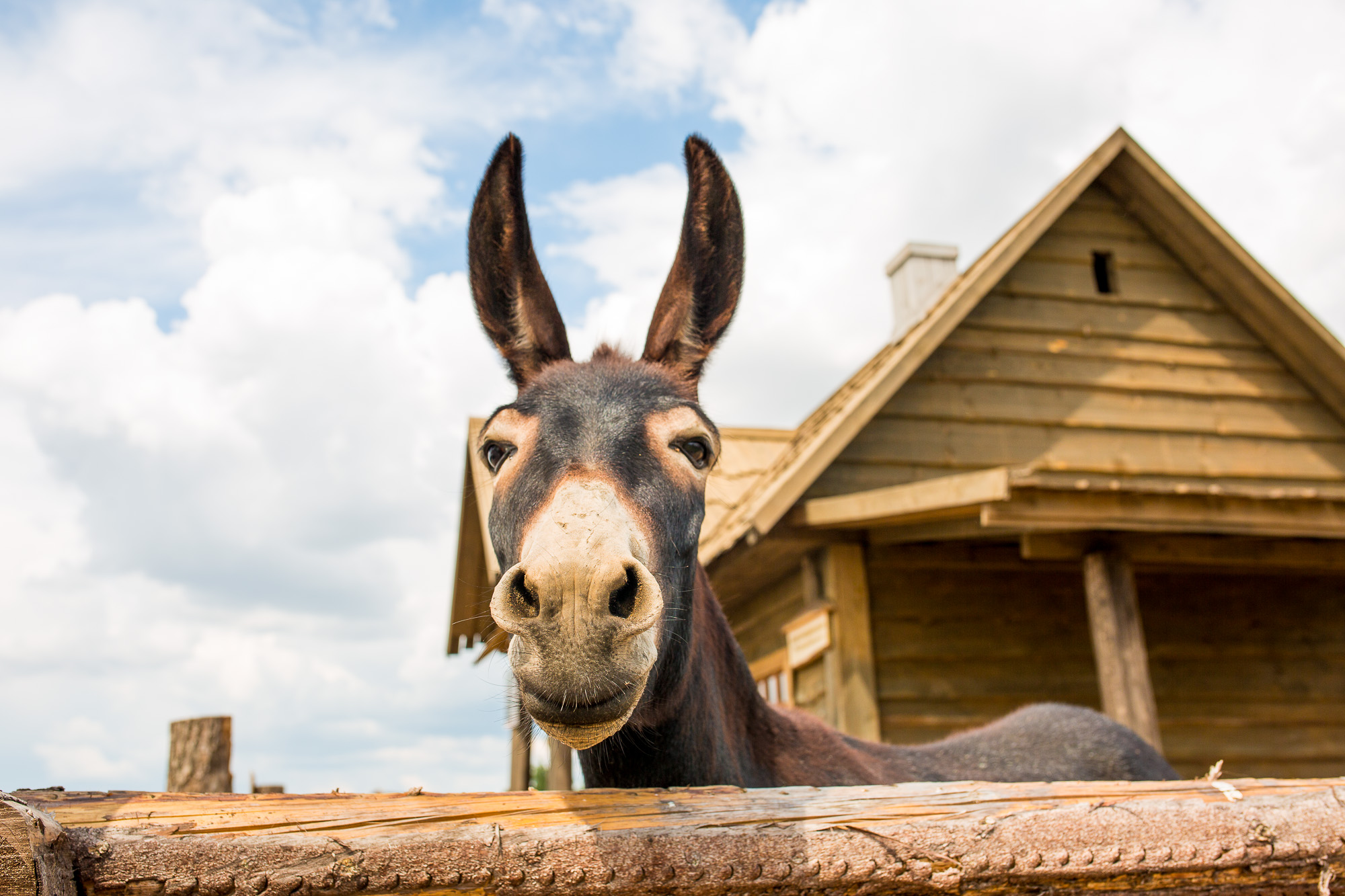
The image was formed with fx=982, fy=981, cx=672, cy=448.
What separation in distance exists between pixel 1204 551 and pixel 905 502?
2.64 metres

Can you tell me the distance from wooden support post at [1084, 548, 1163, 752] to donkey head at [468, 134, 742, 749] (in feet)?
16.0

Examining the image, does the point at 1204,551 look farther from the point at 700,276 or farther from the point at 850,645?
the point at 700,276

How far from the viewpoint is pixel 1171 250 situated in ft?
32.8

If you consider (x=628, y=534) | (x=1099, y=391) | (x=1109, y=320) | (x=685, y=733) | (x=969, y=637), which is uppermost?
(x=1109, y=320)

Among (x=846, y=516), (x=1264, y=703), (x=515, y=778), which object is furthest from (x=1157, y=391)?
(x=515, y=778)

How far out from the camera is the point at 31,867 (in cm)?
136

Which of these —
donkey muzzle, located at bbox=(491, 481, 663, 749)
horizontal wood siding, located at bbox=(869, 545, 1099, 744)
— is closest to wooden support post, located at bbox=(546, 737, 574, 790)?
horizontal wood siding, located at bbox=(869, 545, 1099, 744)

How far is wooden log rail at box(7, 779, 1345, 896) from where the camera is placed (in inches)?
60.2

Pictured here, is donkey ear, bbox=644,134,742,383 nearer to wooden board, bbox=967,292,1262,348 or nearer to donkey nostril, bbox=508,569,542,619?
donkey nostril, bbox=508,569,542,619

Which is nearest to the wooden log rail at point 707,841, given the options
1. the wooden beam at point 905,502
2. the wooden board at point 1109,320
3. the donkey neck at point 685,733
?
the donkey neck at point 685,733

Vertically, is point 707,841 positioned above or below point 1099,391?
below

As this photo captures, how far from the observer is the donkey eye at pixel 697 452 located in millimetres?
2445

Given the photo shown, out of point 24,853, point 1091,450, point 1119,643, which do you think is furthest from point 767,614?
point 24,853

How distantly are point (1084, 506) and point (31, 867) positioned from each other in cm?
626
